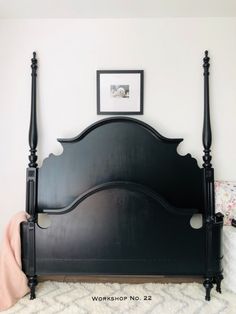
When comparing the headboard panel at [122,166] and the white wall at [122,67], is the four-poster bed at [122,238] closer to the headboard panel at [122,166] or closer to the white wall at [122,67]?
the headboard panel at [122,166]

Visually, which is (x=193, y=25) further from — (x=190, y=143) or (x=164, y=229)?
(x=164, y=229)

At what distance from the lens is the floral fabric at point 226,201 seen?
6.72 feet

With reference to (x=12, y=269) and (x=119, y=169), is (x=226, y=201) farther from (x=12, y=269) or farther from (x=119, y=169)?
(x=12, y=269)

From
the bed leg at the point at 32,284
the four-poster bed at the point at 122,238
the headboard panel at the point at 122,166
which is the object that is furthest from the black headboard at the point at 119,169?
the bed leg at the point at 32,284

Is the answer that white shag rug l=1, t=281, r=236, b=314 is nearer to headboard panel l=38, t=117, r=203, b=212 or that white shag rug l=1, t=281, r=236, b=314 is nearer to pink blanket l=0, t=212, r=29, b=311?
pink blanket l=0, t=212, r=29, b=311

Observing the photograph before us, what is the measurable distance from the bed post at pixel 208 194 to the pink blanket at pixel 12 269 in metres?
1.30

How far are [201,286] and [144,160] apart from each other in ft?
3.47

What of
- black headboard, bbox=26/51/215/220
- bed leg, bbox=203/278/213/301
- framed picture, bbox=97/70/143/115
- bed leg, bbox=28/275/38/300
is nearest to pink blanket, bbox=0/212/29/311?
bed leg, bbox=28/275/38/300

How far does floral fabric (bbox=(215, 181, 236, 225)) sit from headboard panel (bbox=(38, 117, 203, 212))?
0.58 ft

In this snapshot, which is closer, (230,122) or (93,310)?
(93,310)

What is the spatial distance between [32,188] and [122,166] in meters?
0.70

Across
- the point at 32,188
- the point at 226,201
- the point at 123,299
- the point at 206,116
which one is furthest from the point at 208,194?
the point at 32,188

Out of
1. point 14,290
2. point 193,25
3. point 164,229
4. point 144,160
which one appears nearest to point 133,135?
point 144,160

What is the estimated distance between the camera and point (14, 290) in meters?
1.84
